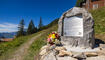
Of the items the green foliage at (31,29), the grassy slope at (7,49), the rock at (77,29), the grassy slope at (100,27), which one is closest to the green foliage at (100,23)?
the grassy slope at (100,27)

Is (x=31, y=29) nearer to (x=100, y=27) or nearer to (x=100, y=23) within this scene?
(x=100, y=23)

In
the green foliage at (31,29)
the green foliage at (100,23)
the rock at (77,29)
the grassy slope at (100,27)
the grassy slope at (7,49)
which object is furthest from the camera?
the green foliage at (31,29)

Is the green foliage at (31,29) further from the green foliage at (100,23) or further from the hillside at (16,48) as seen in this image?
the green foliage at (100,23)

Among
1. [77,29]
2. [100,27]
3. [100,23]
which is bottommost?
[77,29]

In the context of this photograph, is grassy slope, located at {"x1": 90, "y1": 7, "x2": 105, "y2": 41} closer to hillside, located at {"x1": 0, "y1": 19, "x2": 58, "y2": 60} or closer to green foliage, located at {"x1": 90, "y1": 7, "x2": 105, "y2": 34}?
green foliage, located at {"x1": 90, "y1": 7, "x2": 105, "y2": 34}

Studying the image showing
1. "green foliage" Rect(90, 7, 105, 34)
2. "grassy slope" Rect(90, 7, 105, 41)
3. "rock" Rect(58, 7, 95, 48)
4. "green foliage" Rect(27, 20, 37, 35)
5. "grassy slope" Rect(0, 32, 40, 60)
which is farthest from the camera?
"green foliage" Rect(27, 20, 37, 35)

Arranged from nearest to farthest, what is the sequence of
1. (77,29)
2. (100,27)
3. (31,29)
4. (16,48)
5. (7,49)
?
(77,29)
(7,49)
(16,48)
(100,27)
(31,29)

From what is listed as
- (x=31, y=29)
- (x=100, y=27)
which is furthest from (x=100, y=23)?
(x=31, y=29)

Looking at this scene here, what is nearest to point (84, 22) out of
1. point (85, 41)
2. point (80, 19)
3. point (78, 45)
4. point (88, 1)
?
point (80, 19)

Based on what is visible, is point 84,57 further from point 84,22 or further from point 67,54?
point 84,22

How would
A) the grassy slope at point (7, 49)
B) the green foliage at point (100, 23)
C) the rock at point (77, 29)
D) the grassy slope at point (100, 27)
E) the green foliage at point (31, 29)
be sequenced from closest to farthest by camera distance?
the rock at point (77, 29) < the grassy slope at point (7, 49) < the grassy slope at point (100, 27) < the green foliage at point (100, 23) < the green foliage at point (31, 29)

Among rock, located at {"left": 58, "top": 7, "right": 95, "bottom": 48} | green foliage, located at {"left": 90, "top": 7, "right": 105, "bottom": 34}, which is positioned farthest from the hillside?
green foliage, located at {"left": 90, "top": 7, "right": 105, "bottom": 34}

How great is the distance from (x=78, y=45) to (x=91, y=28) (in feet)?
4.83

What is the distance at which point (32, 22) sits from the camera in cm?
5012
